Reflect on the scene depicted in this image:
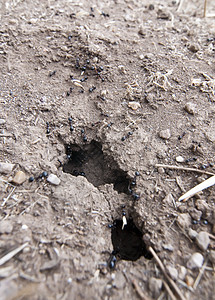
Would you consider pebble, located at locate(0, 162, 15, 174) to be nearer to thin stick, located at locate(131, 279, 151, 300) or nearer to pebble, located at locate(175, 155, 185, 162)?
thin stick, located at locate(131, 279, 151, 300)

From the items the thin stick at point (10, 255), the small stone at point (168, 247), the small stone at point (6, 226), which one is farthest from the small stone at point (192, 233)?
the small stone at point (6, 226)

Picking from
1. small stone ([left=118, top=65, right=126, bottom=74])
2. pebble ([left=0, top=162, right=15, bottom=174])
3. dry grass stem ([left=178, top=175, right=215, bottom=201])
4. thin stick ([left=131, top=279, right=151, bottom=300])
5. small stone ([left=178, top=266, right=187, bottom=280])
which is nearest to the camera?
thin stick ([left=131, top=279, right=151, bottom=300])

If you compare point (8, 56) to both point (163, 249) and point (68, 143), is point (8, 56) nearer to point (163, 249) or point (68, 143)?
point (68, 143)

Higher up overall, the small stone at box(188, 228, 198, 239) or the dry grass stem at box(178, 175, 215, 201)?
the dry grass stem at box(178, 175, 215, 201)

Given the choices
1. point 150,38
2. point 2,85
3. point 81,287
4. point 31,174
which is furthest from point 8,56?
point 81,287

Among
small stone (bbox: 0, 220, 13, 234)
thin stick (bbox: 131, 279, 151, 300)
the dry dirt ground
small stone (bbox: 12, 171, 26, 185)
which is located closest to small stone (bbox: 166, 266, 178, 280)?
the dry dirt ground

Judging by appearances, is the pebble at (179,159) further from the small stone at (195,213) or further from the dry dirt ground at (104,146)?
the small stone at (195,213)

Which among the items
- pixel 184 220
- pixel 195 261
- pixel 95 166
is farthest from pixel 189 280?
pixel 95 166
